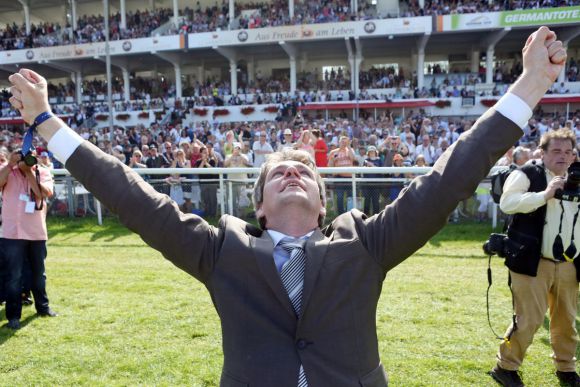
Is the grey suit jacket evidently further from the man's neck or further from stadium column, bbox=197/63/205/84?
stadium column, bbox=197/63/205/84

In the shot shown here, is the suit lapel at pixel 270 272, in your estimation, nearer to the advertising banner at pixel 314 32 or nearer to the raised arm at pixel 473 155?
the raised arm at pixel 473 155

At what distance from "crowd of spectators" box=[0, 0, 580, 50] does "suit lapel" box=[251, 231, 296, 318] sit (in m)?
32.1

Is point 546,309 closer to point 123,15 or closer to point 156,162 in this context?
point 156,162

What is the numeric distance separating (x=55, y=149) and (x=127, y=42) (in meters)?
36.8

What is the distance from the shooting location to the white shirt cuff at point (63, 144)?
72.4 inches

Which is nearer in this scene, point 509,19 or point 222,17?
point 509,19

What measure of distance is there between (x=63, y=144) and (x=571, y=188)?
322 cm

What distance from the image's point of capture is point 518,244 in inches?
143

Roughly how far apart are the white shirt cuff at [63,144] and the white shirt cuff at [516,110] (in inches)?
61.2

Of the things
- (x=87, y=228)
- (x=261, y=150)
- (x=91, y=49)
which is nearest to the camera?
(x=87, y=228)

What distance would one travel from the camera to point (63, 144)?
1.84 metres

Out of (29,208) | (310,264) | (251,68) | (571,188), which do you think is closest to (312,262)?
(310,264)

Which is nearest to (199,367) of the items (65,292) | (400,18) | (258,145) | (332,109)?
(65,292)

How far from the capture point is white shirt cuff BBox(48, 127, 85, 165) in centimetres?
184
